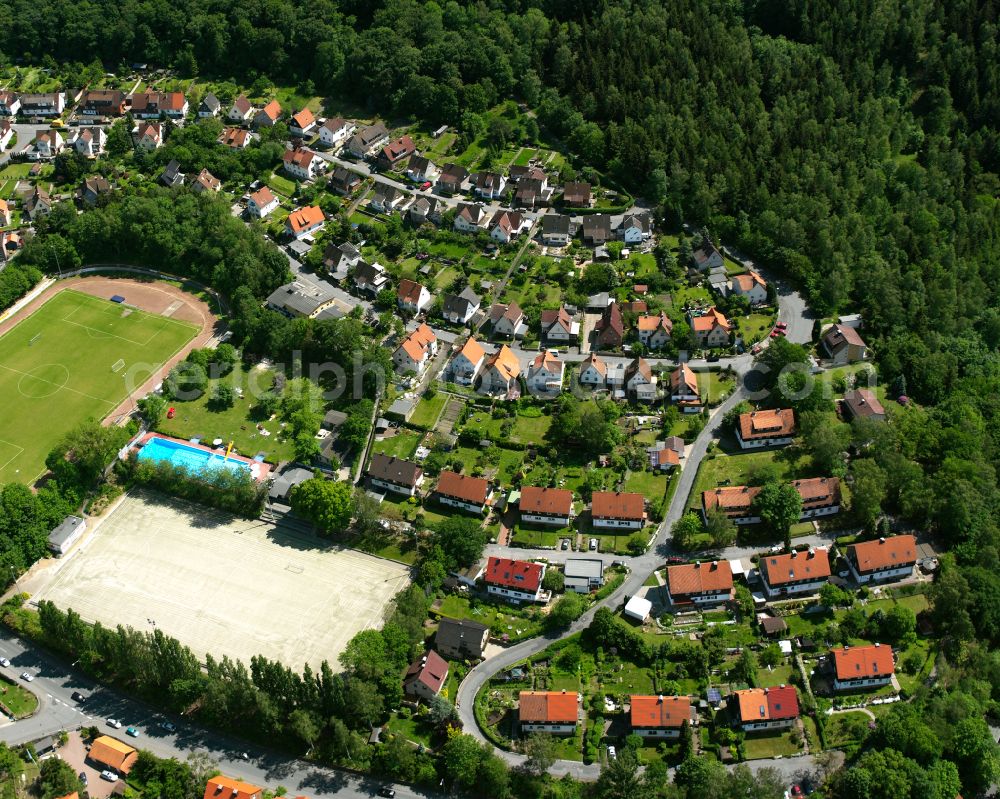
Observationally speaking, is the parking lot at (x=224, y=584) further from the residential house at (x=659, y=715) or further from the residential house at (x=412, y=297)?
the residential house at (x=412, y=297)

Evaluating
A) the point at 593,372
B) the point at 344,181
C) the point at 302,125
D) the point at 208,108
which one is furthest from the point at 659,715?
the point at 208,108

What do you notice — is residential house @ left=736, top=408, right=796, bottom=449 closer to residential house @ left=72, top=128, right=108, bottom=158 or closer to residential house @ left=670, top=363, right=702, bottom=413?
residential house @ left=670, top=363, right=702, bottom=413

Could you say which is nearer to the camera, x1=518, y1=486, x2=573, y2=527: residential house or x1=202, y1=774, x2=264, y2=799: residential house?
x1=202, y1=774, x2=264, y2=799: residential house

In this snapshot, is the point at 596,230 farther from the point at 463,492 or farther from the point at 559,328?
the point at 463,492

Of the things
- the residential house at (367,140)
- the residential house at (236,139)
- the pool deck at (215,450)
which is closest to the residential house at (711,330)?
the pool deck at (215,450)

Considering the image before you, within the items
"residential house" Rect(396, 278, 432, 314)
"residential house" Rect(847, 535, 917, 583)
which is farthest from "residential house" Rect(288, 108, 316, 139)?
"residential house" Rect(847, 535, 917, 583)

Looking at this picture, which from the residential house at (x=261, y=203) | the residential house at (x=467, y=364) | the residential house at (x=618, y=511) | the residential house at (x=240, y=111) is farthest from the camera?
the residential house at (x=240, y=111)
